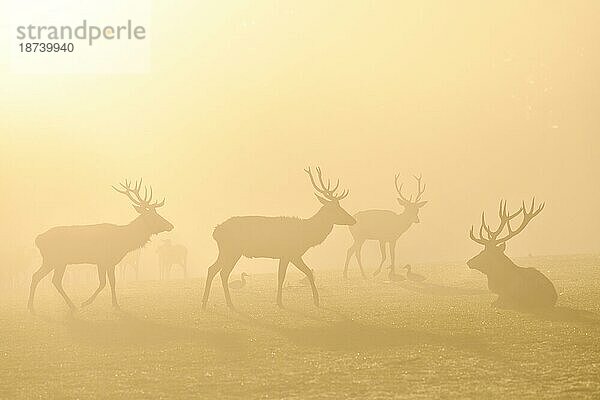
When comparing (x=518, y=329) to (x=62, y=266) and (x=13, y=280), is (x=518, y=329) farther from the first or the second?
(x=13, y=280)

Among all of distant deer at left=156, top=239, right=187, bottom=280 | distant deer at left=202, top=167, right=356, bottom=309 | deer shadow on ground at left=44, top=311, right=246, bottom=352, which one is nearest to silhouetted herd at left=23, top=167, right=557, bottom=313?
distant deer at left=202, top=167, right=356, bottom=309

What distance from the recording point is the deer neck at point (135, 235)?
68.6ft

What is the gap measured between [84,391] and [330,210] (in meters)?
10.4

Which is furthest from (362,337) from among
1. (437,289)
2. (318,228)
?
(437,289)

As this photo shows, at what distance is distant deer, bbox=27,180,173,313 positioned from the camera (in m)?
20.0

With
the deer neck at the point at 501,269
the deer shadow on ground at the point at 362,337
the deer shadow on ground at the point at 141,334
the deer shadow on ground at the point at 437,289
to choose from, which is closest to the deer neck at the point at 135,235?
the deer shadow on ground at the point at 141,334

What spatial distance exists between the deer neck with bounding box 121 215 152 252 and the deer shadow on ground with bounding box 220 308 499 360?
5699mm

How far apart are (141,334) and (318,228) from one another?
611cm

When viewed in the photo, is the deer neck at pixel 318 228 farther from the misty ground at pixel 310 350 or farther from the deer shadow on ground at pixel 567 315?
the deer shadow on ground at pixel 567 315

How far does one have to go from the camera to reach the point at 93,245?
20297 mm

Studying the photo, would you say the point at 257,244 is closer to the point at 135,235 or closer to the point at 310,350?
the point at 135,235

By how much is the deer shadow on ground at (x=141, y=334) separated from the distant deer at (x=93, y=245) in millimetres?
2180

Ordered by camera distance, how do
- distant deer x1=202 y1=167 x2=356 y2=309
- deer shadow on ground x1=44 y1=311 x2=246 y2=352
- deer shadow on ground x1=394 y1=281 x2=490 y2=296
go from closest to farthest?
deer shadow on ground x1=44 y1=311 x2=246 y2=352
distant deer x1=202 y1=167 x2=356 y2=309
deer shadow on ground x1=394 y1=281 x2=490 y2=296

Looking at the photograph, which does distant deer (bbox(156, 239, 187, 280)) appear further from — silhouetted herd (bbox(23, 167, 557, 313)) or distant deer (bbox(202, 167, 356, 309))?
distant deer (bbox(202, 167, 356, 309))
